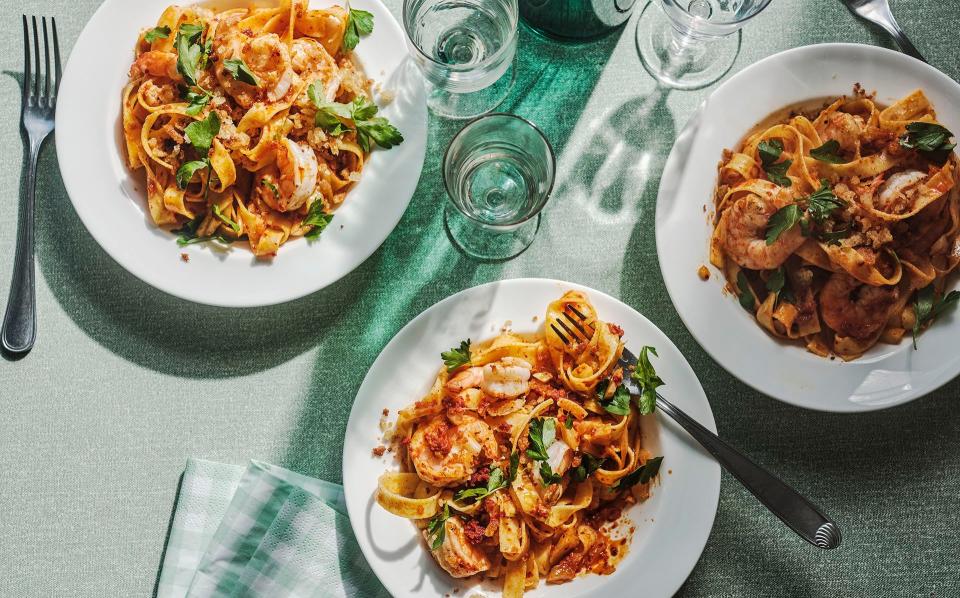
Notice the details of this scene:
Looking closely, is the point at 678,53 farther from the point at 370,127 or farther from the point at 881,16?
the point at 370,127

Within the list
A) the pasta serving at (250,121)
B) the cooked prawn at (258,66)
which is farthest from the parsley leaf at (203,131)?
the cooked prawn at (258,66)

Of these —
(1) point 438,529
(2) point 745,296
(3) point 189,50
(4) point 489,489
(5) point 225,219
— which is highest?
(3) point 189,50

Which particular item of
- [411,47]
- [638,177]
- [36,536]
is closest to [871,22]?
[638,177]

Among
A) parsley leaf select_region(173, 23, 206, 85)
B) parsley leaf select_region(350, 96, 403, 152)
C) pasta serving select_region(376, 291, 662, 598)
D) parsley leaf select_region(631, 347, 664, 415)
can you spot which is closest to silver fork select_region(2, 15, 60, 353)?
parsley leaf select_region(173, 23, 206, 85)

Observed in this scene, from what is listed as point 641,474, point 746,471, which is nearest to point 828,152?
point 746,471

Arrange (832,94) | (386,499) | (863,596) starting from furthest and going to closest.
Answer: (863,596), (832,94), (386,499)

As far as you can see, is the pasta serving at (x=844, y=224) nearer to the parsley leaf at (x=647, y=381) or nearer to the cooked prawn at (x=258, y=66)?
the parsley leaf at (x=647, y=381)

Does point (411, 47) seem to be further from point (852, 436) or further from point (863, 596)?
point (863, 596)
